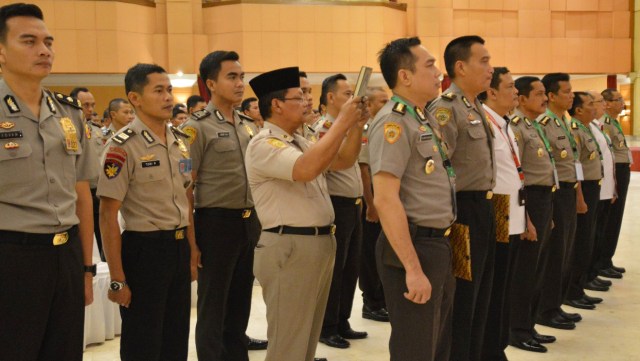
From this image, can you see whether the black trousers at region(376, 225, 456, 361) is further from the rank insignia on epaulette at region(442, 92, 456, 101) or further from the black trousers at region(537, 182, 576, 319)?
the black trousers at region(537, 182, 576, 319)

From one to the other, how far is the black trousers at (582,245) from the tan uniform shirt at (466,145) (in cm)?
236

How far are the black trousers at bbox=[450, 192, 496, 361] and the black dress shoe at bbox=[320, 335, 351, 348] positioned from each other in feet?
3.49

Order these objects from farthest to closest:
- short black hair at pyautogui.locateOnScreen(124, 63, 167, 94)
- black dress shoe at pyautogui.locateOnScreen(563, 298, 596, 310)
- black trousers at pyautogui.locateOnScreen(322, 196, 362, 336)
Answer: black dress shoe at pyautogui.locateOnScreen(563, 298, 596, 310) → black trousers at pyautogui.locateOnScreen(322, 196, 362, 336) → short black hair at pyautogui.locateOnScreen(124, 63, 167, 94)

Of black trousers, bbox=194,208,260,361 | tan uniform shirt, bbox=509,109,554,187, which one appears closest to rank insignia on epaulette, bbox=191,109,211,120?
black trousers, bbox=194,208,260,361

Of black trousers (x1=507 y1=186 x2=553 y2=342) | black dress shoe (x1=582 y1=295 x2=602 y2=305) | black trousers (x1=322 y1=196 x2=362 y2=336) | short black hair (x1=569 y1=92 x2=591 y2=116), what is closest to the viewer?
black trousers (x1=507 y1=186 x2=553 y2=342)

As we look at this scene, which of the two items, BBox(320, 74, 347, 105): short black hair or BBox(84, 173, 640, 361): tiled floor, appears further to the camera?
BBox(320, 74, 347, 105): short black hair

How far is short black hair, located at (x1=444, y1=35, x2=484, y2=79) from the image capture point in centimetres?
336

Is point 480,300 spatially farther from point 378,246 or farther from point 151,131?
point 151,131

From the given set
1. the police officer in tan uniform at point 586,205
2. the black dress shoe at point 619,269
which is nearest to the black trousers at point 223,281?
the police officer in tan uniform at point 586,205

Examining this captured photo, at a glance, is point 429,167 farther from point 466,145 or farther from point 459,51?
point 459,51

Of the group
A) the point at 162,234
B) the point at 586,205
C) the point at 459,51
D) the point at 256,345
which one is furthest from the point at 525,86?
the point at 162,234

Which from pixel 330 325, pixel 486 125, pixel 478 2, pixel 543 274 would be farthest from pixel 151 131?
pixel 478 2

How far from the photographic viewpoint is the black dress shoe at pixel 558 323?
4.67 meters

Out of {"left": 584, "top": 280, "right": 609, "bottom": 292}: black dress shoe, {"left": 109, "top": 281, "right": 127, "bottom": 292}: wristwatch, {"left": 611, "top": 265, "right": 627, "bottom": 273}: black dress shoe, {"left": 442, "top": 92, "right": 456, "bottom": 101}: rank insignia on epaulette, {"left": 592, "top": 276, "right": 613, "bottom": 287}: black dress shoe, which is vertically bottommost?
{"left": 584, "top": 280, "right": 609, "bottom": 292}: black dress shoe
